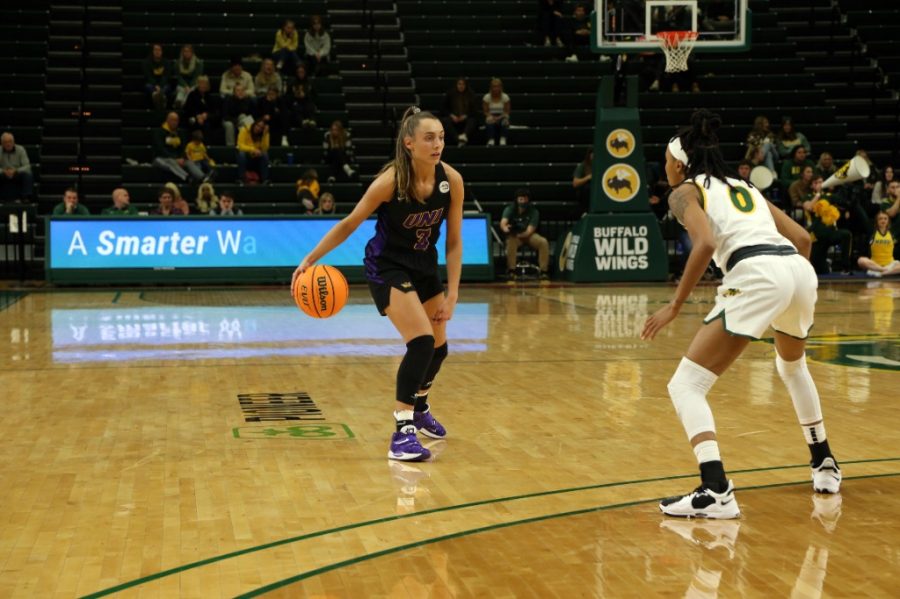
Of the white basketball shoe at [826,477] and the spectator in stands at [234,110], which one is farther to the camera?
the spectator in stands at [234,110]

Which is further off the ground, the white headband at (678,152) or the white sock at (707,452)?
the white headband at (678,152)

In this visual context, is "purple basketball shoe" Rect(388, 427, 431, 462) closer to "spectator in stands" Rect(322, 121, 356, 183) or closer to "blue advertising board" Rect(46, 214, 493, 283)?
"blue advertising board" Rect(46, 214, 493, 283)

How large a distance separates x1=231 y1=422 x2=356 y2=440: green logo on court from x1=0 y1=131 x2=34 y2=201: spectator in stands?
1395 centimetres

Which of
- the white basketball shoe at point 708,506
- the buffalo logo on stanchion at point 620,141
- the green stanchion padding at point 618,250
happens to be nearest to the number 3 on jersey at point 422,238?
the white basketball shoe at point 708,506

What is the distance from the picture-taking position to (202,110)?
2211 centimetres

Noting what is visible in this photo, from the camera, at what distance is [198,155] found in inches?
834

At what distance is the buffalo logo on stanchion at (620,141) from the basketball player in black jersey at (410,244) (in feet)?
42.1

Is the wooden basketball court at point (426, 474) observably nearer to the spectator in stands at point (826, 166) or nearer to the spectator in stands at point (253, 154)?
the spectator in stands at point (253, 154)

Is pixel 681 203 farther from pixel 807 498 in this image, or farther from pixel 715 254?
pixel 807 498

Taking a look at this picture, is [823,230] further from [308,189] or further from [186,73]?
[186,73]

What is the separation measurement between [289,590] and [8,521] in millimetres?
1670

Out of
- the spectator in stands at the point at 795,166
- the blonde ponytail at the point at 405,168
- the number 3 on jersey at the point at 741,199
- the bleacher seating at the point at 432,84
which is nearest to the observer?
the number 3 on jersey at the point at 741,199

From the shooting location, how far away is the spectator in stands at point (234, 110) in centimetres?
2220

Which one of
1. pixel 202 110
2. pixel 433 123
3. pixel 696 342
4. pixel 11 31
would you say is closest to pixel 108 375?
pixel 433 123
